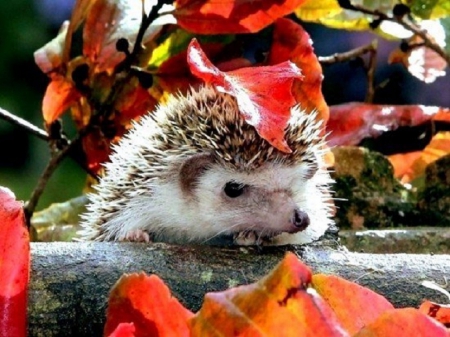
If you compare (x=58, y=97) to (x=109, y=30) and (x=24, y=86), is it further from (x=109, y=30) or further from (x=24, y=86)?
(x=24, y=86)

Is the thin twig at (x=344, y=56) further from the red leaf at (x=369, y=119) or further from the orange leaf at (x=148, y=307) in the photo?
the orange leaf at (x=148, y=307)

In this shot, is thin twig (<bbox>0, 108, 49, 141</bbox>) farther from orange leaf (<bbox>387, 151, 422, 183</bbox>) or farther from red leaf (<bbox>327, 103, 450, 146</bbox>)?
orange leaf (<bbox>387, 151, 422, 183</bbox>)

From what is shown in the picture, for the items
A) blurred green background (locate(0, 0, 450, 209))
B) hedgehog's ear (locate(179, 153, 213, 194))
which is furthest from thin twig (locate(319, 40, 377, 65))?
blurred green background (locate(0, 0, 450, 209))

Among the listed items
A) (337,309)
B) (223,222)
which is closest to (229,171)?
(223,222)

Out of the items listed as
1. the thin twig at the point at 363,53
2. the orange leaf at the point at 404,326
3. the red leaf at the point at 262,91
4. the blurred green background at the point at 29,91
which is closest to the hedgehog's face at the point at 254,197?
the thin twig at the point at 363,53

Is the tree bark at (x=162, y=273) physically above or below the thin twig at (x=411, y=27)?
above

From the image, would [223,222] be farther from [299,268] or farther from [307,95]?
[299,268]
